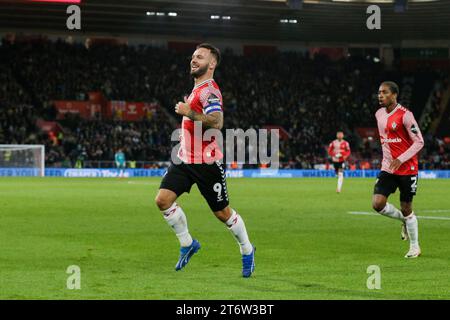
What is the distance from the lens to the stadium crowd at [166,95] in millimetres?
51938

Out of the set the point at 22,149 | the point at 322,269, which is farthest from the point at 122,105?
the point at 322,269

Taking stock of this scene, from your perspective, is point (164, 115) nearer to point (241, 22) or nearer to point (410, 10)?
point (241, 22)

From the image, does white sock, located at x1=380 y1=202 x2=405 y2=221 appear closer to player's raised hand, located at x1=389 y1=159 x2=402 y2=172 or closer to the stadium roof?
player's raised hand, located at x1=389 y1=159 x2=402 y2=172

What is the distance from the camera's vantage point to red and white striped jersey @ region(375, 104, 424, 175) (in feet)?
43.9

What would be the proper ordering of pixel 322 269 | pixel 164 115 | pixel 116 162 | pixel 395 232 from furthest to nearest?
pixel 164 115 → pixel 116 162 → pixel 395 232 → pixel 322 269

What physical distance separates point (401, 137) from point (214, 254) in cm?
344

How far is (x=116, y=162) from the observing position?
1948 inches

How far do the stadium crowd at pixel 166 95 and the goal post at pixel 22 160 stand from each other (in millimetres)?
1354
